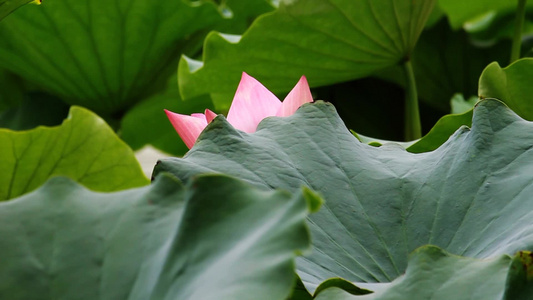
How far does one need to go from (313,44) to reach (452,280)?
0.63 meters

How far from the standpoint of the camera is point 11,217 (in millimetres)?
337

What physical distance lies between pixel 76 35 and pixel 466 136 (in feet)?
2.47

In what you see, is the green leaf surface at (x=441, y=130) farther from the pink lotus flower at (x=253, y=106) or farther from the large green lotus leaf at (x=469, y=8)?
the large green lotus leaf at (x=469, y=8)

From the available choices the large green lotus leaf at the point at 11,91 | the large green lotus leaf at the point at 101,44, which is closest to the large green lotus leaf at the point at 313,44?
the large green lotus leaf at the point at 101,44

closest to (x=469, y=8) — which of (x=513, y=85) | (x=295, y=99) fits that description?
(x=513, y=85)

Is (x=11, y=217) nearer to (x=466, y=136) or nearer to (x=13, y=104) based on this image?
(x=466, y=136)

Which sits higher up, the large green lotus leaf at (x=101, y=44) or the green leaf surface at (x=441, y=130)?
the green leaf surface at (x=441, y=130)

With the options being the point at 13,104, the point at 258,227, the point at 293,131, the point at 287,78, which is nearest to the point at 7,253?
the point at 258,227

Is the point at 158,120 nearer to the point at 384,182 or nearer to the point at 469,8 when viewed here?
the point at 469,8

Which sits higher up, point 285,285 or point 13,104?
point 285,285

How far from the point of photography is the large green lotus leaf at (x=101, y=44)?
1.07 meters

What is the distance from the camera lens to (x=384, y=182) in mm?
515

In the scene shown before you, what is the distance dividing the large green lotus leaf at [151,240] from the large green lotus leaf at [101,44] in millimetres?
771

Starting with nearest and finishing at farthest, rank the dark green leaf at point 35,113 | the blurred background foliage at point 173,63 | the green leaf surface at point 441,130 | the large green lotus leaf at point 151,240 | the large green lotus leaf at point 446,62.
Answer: the large green lotus leaf at point 151,240
the green leaf surface at point 441,130
the blurred background foliage at point 173,63
the dark green leaf at point 35,113
the large green lotus leaf at point 446,62
